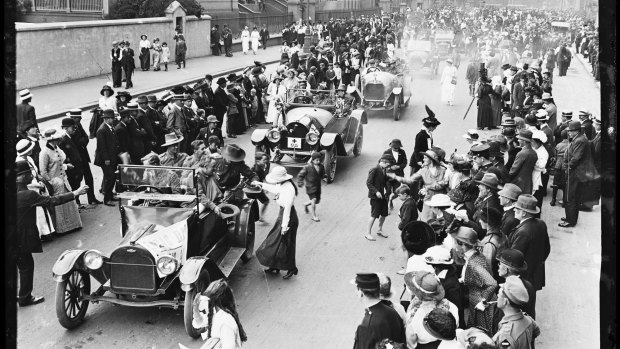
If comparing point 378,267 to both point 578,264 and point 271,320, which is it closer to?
point 271,320

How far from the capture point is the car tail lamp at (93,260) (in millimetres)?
6738

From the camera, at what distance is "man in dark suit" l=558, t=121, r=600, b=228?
10164mm

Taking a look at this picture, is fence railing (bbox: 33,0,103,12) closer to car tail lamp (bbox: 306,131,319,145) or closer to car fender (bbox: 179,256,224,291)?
car tail lamp (bbox: 306,131,319,145)

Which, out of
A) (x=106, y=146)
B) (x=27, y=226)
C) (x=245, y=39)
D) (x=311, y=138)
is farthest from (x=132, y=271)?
(x=245, y=39)

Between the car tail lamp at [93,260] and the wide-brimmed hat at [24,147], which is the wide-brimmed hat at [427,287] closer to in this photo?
the car tail lamp at [93,260]

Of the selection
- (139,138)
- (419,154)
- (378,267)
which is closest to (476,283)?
(378,267)

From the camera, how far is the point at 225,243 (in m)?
8.36

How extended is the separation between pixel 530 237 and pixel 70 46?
19940 millimetres

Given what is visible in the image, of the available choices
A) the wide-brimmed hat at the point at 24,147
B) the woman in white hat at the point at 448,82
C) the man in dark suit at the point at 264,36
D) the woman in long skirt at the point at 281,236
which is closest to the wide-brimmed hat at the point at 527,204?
the woman in long skirt at the point at 281,236

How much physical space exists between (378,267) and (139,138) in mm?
5146

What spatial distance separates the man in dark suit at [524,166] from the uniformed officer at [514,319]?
5342mm

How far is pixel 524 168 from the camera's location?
9961 millimetres

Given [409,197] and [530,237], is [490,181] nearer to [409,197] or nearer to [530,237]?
[409,197]

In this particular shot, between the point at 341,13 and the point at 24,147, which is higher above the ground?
the point at 341,13
